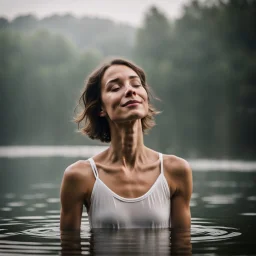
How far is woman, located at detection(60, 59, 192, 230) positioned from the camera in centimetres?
582

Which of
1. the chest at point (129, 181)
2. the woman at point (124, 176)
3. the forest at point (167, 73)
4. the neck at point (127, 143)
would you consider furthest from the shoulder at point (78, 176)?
the forest at point (167, 73)

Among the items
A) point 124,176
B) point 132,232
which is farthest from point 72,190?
point 132,232

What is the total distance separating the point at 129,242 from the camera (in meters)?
5.58

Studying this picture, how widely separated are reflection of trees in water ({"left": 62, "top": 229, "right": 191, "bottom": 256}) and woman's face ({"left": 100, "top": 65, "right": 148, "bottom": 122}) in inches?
33.1

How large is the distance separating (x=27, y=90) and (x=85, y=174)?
312ft

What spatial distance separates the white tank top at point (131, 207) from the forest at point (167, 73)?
60179 mm

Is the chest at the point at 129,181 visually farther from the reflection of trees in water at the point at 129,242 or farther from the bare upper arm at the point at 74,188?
the reflection of trees in water at the point at 129,242

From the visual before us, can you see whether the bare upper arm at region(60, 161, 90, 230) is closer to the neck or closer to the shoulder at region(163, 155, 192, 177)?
the neck

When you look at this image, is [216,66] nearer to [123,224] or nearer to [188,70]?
[188,70]

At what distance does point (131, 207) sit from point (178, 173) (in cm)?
45

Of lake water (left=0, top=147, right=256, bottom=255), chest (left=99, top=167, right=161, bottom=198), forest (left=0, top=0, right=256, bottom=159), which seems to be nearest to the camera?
lake water (left=0, top=147, right=256, bottom=255)

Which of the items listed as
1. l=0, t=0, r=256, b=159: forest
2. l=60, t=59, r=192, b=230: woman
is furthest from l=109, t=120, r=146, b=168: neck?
l=0, t=0, r=256, b=159: forest

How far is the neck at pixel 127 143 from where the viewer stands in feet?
19.7

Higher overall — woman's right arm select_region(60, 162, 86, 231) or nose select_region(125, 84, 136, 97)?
nose select_region(125, 84, 136, 97)
